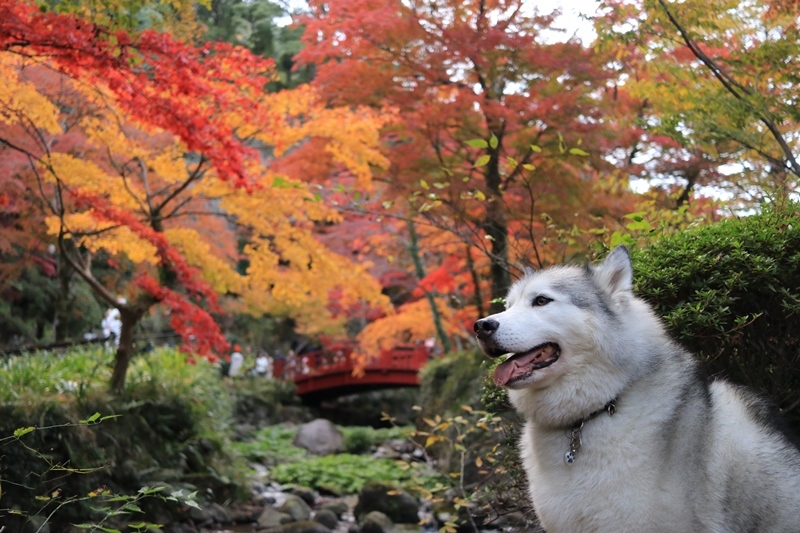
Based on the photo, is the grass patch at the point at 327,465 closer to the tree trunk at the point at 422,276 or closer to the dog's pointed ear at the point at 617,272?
the tree trunk at the point at 422,276

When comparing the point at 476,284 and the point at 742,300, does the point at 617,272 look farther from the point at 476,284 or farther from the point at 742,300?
the point at 476,284

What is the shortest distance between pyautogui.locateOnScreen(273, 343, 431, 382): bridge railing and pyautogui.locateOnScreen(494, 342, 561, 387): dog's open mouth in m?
19.1

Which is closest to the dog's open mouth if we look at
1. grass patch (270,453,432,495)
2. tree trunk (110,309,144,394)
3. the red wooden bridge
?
tree trunk (110,309,144,394)

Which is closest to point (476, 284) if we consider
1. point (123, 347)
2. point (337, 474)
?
point (337, 474)

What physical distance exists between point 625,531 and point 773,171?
19.1 feet

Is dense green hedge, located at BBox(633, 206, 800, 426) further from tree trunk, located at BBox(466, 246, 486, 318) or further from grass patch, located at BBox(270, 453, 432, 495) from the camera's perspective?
grass patch, located at BBox(270, 453, 432, 495)

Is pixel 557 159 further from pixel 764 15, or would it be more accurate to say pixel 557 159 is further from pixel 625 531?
pixel 625 531

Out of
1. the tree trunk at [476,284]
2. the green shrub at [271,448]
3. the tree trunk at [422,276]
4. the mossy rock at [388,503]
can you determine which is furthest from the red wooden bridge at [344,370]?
the mossy rock at [388,503]

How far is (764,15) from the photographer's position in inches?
253

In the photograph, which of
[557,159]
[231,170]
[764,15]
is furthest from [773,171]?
[231,170]

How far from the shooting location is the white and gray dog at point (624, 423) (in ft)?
8.02

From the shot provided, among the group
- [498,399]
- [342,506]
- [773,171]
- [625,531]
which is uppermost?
[773,171]

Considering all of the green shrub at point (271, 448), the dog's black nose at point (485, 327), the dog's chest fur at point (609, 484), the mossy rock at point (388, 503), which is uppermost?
the dog's black nose at point (485, 327)

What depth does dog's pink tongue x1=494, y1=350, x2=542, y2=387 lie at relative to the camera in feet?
8.59
